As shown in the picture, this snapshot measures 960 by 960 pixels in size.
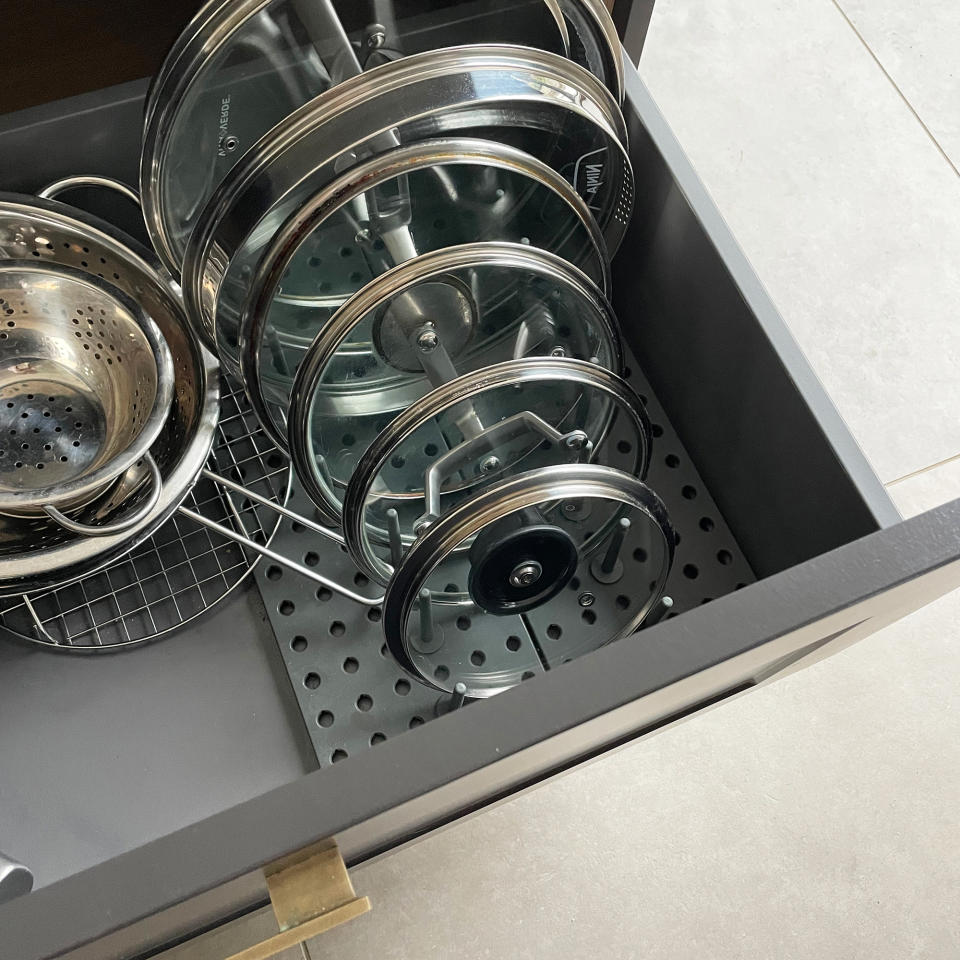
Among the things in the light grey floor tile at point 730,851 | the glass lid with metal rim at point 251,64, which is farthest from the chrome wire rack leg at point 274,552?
the light grey floor tile at point 730,851

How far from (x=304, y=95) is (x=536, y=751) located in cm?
40

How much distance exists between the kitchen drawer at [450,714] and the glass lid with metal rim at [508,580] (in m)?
0.07

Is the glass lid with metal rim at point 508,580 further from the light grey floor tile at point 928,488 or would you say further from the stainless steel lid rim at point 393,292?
the light grey floor tile at point 928,488

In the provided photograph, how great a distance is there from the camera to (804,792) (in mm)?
829

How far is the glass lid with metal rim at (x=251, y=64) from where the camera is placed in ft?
1.88

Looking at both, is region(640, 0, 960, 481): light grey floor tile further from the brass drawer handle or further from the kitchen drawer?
the brass drawer handle

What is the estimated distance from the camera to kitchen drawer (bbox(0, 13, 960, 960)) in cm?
40

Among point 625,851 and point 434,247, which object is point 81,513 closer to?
point 434,247

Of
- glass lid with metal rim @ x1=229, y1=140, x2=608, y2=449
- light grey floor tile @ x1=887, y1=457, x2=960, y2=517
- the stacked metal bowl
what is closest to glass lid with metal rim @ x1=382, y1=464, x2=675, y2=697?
the stacked metal bowl

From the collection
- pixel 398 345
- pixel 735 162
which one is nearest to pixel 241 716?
pixel 398 345

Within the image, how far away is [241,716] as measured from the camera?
26.2 inches

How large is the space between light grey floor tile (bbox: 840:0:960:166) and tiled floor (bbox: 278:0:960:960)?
0.33 ft

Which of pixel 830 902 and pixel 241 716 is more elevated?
pixel 241 716

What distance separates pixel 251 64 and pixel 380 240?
0.13 meters
